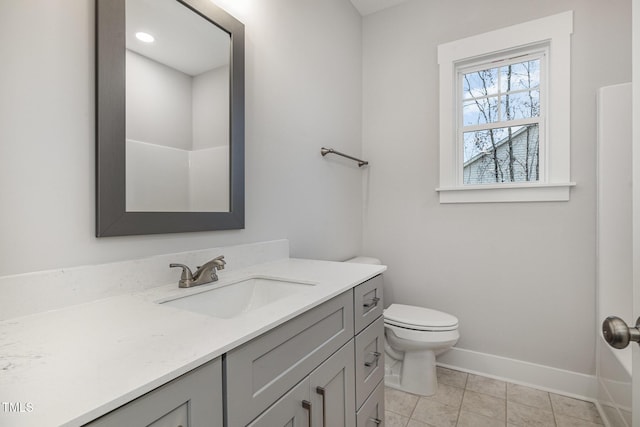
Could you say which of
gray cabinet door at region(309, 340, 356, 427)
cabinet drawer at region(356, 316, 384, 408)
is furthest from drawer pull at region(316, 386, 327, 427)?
cabinet drawer at region(356, 316, 384, 408)

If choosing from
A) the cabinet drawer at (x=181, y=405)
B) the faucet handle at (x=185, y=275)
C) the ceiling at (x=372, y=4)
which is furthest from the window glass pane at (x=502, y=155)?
the cabinet drawer at (x=181, y=405)

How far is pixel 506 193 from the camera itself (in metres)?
2.03

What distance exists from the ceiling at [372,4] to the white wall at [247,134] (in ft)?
0.35

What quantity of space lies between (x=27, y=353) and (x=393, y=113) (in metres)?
2.39

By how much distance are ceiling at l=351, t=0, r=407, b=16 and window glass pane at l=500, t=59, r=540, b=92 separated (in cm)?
94

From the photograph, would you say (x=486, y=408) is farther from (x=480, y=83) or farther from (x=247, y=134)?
(x=480, y=83)

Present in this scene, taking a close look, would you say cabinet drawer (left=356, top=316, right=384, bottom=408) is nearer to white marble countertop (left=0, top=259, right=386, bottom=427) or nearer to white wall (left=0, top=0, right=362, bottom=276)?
white marble countertop (left=0, top=259, right=386, bottom=427)

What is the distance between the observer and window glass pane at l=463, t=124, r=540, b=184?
2043 millimetres

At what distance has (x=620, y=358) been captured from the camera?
1440 millimetres

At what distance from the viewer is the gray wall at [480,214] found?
183 cm

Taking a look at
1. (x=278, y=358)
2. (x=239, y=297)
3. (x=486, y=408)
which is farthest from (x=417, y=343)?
(x=278, y=358)

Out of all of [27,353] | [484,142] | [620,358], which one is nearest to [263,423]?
[27,353]

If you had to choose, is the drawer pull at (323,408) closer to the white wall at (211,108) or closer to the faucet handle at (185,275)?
the faucet handle at (185,275)

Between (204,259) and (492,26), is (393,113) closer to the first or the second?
(492,26)
